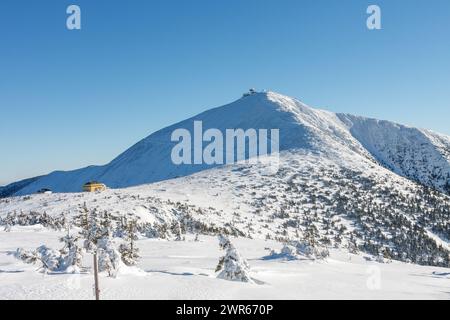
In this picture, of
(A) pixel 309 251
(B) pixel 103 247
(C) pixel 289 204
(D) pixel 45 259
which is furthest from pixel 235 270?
(C) pixel 289 204

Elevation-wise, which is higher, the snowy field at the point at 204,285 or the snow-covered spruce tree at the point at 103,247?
the snow-covered spruce tree at the point at 103,247

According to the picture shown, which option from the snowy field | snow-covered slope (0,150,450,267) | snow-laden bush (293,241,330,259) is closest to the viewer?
the snowy field

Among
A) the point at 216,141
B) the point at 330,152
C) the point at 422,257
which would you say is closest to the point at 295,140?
the point at 330,152

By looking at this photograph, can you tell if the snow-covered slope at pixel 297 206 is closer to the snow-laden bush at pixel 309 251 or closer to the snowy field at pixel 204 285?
the snow-laden bush at pixel 309 251

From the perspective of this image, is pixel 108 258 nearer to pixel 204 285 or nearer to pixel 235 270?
pixel 204 285

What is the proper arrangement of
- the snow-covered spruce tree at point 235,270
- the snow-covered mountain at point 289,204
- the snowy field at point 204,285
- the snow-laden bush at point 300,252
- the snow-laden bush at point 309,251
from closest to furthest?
1. the snowy field at point 204,285
2. the snow-covered spruce tree at point 235,270
3. the snow-laden bush at point 300,252
4. the snow-laden bush at point 309,251
5. the snow-covered mountain at point 289,204

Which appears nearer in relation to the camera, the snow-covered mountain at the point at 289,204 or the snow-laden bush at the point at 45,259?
the snow-laden bush at the point at 45,259

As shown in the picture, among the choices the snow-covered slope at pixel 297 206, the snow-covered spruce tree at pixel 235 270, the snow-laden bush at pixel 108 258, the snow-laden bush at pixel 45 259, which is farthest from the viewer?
the snow-covered slope at pixel 297 206

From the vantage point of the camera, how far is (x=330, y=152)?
167875 mm

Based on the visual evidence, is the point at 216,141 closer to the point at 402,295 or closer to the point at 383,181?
the point at 383,181

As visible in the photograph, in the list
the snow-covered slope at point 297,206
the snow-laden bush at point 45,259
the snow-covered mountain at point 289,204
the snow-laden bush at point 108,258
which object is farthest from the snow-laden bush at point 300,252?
the snow-laden bush at point 45,259

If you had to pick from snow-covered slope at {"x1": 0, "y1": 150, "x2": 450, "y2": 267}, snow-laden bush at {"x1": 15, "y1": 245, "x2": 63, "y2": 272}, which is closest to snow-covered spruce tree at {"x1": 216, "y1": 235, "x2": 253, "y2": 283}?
snow-laden bush at {"x1": 15, "y1": 245, "x2": 63, "y2": 272}

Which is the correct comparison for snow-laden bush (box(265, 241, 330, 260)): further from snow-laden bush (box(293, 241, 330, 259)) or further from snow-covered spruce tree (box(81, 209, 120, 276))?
snow-covered spruce tree (box(81, 209, 120, 276))
